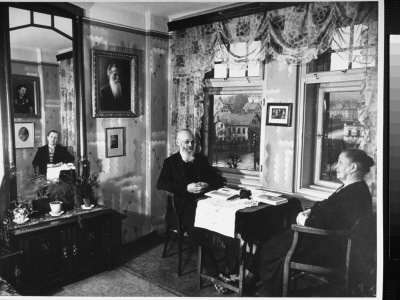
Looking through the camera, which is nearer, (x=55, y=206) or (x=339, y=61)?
(x=339, y=61)

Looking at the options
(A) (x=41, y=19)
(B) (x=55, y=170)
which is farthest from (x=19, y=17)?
(B) (x=55, y=170)

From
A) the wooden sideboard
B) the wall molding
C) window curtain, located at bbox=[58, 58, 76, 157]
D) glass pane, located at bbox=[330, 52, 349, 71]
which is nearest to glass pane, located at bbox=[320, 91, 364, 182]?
glass pane, located at bbox=[330, 52, 349, 71]

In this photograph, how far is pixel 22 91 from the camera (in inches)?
87.3

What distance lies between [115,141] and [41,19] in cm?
96

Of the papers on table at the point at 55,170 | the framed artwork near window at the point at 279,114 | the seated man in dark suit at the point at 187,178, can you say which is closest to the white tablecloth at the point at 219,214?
the seated man in dark suit at the point at 187,178

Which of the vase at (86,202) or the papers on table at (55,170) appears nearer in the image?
the papers on table at (55,170)

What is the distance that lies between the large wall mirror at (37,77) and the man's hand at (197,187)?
90 centimetres

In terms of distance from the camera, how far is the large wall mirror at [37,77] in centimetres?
220

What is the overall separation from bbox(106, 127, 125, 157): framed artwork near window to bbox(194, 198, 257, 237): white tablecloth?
0.81 meters

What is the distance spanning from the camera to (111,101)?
2.76m

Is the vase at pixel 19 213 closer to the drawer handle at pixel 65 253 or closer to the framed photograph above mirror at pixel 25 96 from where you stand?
the drawer handle at pixel 65 253

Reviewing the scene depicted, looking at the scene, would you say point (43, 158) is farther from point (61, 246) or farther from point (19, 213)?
point (61, 246)

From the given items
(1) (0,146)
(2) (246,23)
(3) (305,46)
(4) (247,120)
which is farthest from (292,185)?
(1) (0,146)

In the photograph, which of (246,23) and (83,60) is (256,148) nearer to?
(246,23)
